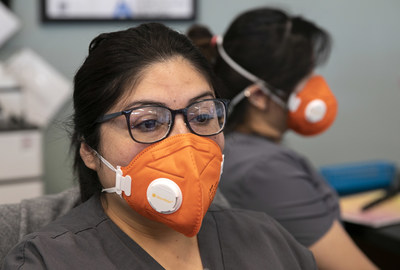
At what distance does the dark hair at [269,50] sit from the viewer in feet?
5.41

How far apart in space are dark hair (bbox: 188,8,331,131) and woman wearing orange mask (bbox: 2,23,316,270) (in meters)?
0.55

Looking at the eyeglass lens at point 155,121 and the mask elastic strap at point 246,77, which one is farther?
the mask elastic strap at point 246,77

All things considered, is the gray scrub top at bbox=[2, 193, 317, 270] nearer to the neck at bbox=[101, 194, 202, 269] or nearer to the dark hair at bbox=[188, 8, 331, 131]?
the neck at bbox=[101, 194, 202, 269]

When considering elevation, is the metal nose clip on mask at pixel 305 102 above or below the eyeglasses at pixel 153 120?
below

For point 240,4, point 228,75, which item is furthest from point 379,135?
point 228,75

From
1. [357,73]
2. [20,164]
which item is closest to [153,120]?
[20,164]

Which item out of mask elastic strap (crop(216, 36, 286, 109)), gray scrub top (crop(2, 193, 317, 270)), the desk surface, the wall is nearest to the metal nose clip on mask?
mask elastic strap (crop(216, 36, 286, 109))

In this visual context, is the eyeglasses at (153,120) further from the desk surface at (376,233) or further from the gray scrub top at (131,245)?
the desk surface at (376,233)

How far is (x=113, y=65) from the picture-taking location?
102 centimetres

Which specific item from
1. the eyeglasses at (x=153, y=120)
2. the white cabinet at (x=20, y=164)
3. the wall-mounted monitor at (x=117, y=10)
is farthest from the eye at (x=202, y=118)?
the wall-mounted monitor at (x=117, y=10)

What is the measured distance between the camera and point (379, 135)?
371cm

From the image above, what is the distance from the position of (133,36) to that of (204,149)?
274 millimetres

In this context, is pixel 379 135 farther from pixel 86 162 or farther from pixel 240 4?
pixel 86 162

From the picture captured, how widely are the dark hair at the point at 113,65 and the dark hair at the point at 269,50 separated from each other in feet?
1.86
